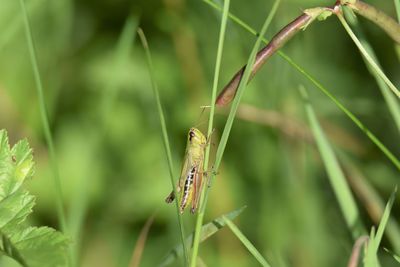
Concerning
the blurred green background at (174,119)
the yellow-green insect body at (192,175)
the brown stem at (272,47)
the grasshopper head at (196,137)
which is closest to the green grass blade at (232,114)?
the brown stem at (272,47)

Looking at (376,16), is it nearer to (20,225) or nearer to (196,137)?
(196,137)

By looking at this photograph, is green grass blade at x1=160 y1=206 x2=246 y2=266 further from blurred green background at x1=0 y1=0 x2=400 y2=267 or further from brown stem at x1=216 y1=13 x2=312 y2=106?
blurred green background at x1=0 y1=0 x2=400 y2=267

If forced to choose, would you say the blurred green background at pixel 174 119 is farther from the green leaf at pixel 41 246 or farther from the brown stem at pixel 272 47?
the green leaf at pixel 41 246

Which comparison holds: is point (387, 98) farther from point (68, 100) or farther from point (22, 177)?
point (68, 100)

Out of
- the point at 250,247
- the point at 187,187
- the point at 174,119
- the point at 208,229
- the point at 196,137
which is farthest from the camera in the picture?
the point at 174,119

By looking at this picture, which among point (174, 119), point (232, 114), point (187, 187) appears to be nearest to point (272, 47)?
point (232, 114)

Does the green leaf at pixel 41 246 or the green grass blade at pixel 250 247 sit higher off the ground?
the green leaf at pixel 41 246
